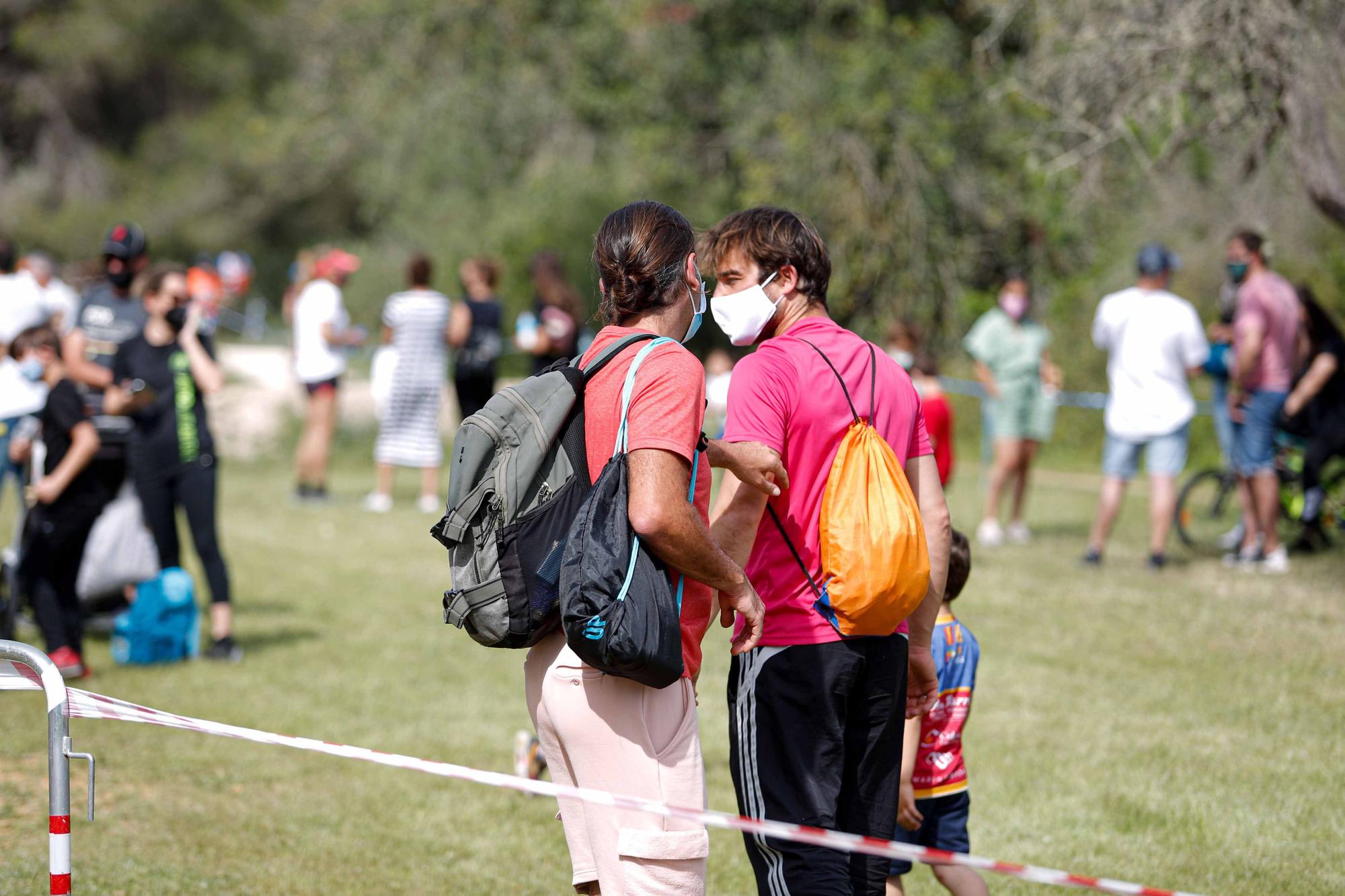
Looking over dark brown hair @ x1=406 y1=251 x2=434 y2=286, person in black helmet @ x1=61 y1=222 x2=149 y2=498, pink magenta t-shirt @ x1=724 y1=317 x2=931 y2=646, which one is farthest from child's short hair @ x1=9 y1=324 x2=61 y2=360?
pink magenta t-shirt @ x1=724 y1=317 x2=931 y2=646

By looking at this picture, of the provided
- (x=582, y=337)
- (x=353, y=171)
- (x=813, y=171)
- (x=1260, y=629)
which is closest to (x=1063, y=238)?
(x=813, y=171)

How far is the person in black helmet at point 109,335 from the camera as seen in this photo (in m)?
6.88

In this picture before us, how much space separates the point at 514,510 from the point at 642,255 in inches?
23.7

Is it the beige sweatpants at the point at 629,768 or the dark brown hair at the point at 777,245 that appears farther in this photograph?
the dark brown hair at the point at 777,245

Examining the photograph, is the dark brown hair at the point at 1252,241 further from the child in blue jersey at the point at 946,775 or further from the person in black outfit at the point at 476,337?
the child in blue jersey at the point at 946,775

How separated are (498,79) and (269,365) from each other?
765 centimetres

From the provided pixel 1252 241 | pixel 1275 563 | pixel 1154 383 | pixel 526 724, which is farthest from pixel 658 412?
pixel 1275 563

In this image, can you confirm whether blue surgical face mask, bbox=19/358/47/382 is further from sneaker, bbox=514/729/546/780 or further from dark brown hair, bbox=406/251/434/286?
dark brown hair, bbox=406/251/434/286

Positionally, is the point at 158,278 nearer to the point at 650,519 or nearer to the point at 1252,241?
the point at 650,519

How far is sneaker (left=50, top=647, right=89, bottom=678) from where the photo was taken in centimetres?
639

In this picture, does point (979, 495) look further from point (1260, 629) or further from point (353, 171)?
point (353, 171)

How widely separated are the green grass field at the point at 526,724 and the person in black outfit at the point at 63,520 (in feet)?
0.98

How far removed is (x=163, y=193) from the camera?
3622 centimetres

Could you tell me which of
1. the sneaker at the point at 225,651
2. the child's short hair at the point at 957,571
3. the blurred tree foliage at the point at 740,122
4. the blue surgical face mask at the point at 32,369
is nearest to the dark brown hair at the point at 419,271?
the blue surgical face mask at the point at 32,369
